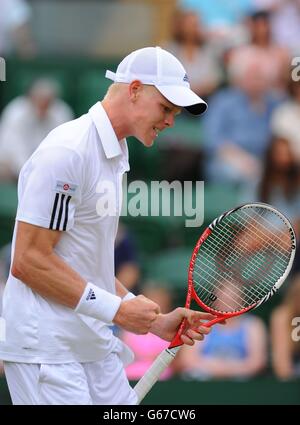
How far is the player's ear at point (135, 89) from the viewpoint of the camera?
4.01 meters

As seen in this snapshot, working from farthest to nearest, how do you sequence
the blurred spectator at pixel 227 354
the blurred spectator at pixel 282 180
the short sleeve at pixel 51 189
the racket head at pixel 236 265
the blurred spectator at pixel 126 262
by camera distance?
the blurred spectator at pixel 282 180 < the blurred spectator at pixel 126 262 < the blurred spectator at pixel 227 354 < the racket head at pixel 236 265 < the short sleeve at pixel 51 189

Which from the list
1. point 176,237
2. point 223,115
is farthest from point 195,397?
point 223,115

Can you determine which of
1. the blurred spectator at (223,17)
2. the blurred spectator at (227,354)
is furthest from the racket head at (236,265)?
the blurred spectator at (223,17)

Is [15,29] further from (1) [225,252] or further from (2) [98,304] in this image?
(2) [98,304]

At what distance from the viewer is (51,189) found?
381 cm

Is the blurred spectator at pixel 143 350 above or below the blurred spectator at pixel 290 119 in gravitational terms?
below

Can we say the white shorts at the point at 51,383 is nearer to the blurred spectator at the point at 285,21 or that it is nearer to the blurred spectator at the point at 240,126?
the blurred spectator at the point at 240,126

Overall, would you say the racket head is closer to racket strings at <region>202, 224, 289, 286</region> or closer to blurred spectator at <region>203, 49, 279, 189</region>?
racket strings at <region>202, 224, 289, 286</region>

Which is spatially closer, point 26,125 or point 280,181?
point 280,181

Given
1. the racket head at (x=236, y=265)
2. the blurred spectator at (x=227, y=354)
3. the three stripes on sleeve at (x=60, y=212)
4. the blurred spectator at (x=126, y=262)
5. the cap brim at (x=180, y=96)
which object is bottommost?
the blurred spectator at (x=227, y=354)

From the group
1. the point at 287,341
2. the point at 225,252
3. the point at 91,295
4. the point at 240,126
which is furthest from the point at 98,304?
the point at 240,126

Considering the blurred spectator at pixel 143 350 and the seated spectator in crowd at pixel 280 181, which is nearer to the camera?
the blurred spectator at pixel 143 350

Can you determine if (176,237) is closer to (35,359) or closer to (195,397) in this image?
(195,397)

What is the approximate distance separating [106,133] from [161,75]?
0.29m
